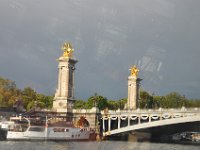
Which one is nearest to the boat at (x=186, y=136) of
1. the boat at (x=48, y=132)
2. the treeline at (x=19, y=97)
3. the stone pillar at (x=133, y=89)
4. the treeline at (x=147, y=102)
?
the treeline at (x=147, y=102)

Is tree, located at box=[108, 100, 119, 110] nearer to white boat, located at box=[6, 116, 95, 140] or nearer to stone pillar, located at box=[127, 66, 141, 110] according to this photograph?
stone pillar, located at box=[127, 66, 141, 110]

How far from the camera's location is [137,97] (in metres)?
104

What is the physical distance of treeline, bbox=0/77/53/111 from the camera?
9838 cm

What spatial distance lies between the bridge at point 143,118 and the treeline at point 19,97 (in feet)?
47.8

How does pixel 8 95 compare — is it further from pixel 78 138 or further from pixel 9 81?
pixel 78 138

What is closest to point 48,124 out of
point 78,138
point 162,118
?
point 78,138

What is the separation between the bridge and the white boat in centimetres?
796

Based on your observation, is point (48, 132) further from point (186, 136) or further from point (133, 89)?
point (186, 136)

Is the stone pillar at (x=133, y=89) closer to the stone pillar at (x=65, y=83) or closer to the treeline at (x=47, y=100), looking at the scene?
the treeline at (x=47, y=100)

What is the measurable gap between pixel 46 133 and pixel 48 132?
45 cm

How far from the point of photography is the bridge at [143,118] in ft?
255

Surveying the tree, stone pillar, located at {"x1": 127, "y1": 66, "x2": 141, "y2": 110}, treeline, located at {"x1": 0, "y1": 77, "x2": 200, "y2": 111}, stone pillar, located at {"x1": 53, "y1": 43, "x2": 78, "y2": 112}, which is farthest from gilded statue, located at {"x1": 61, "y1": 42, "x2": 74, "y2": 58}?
the tree

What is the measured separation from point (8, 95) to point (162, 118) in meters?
33.7

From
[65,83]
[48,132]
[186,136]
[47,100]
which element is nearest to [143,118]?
[65,83]
